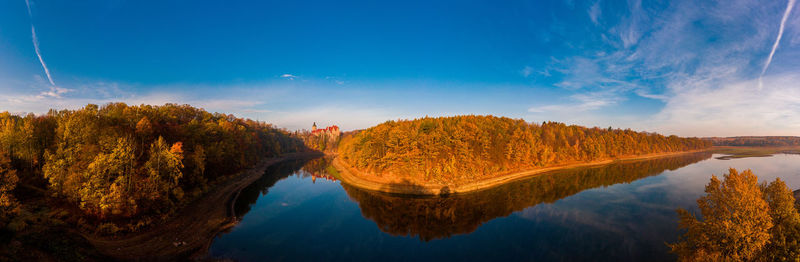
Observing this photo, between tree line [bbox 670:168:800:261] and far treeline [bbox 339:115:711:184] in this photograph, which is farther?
far treeline [bbox 339:115:711:184]

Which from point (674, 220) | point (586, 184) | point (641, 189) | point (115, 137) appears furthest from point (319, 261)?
point (641, 189)

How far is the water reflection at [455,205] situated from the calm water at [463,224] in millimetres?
152

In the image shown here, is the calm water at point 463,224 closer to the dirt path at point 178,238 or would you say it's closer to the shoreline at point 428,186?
the dirt path at point 178,238

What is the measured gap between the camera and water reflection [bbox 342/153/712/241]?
32.0m

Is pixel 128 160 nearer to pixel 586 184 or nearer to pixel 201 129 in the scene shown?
pixel 201 129

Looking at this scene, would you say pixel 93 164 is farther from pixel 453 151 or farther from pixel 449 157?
pixel 453 151

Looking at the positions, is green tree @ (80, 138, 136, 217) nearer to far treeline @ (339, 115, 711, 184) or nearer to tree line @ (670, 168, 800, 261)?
far treeline @ (339, 115, 711, 184)

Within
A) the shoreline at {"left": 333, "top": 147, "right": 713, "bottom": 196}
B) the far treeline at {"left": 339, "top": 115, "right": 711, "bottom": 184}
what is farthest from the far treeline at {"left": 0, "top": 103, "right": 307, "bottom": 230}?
the far treeline at {"left": 339, "top": 115, "right": 711, "bottom": 184}

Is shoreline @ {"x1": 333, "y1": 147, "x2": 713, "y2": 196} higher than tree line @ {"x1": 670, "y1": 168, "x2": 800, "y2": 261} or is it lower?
lower

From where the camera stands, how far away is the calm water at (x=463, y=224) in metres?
24.9

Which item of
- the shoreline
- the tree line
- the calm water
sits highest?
the tree line

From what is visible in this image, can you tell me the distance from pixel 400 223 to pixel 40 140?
46.3 m

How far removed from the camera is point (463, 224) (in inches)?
1286

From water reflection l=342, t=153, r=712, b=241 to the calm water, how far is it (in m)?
0.15
